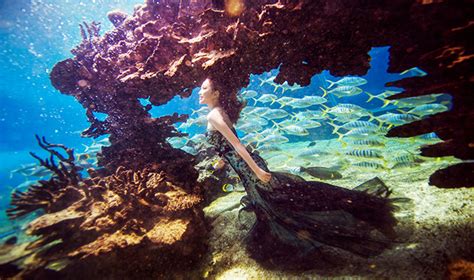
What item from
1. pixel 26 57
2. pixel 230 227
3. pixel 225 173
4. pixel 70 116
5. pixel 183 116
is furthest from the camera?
pixel 70 116

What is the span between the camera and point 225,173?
6.91 metres

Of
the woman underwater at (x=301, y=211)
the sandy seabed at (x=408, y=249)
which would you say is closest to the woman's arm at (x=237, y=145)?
the woman underwater at (x=301, y=211)

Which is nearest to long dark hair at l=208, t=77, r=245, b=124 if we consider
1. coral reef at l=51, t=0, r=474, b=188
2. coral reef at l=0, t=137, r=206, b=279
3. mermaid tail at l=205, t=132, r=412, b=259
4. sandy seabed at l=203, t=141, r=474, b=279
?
coral reef at l=51, t=0, r=474, b=188

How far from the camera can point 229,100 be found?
407 centimetres

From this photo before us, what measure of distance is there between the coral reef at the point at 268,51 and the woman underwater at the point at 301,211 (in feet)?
2.47

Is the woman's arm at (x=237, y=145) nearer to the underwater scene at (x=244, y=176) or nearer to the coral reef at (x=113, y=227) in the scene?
the underwater scene at (x=244, y=176)

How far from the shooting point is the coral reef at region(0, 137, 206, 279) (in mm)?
2943

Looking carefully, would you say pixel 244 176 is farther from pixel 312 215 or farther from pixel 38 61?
pixel 38 61

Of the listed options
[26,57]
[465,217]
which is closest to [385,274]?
[465,217]

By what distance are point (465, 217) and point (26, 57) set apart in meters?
32.5

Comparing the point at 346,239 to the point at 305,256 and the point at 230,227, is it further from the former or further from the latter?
the point at 230,227

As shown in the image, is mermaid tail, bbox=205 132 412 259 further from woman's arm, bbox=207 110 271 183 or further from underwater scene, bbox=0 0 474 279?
woman's arm, bbox=207 110 271 183

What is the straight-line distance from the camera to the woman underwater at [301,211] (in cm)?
279

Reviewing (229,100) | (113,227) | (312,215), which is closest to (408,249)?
(312,215)
